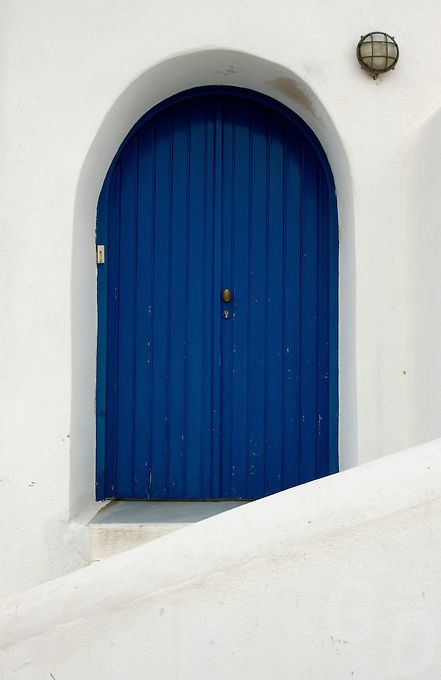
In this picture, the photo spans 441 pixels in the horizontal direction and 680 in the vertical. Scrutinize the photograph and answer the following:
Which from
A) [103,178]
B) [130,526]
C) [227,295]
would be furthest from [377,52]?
[130,526]

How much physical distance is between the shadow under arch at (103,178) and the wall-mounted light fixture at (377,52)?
31 cm

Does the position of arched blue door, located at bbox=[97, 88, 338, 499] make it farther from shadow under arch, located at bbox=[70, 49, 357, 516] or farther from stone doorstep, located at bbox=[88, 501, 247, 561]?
stone doorstep, located at bbox=[88, 501, 247, 561]

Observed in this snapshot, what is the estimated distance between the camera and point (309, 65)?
10.9 ft

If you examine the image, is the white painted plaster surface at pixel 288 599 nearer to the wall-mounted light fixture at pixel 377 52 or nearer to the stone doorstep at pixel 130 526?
the stone doorstep at pixel 130 526

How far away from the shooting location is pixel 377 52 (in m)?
3.23

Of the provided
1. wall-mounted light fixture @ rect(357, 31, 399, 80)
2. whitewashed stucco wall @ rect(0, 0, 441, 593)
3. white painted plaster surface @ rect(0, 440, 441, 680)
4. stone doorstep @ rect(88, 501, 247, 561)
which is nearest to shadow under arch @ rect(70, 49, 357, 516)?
whitewashed stucco wall @ rect(0, 0, 441, 593)

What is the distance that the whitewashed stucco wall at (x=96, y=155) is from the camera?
3234 millimetres

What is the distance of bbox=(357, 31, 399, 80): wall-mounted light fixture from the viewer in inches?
127

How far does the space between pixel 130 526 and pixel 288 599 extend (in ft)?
4.95

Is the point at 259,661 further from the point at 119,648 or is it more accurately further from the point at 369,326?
the point at 369,326

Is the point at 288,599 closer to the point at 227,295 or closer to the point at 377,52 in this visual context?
the point at 227,295

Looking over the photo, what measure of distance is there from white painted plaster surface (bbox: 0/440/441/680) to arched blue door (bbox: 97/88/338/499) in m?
1.85

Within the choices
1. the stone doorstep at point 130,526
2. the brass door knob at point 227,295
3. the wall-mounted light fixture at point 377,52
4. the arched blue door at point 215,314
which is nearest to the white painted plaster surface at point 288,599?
the stone doorstep at point 130,526

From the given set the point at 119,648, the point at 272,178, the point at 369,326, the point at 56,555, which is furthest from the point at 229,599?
the point at 272,178
